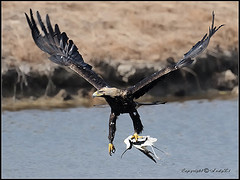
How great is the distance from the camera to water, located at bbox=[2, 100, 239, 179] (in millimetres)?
16328

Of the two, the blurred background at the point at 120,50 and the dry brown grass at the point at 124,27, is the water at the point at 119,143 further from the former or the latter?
the dry brown grass at the point at 124,27

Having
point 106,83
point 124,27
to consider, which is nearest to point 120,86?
point 124,27

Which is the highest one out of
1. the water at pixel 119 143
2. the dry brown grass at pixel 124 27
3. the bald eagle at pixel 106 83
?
the dry brown grass at pixel 124 27

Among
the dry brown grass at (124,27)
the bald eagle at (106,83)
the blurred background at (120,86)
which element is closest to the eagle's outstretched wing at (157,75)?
the bald eagle at (106,83)

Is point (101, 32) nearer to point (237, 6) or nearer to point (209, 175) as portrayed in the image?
point (237, 6)

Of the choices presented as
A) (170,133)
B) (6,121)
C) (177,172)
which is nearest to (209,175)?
(177,172)

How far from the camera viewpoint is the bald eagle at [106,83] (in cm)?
1298

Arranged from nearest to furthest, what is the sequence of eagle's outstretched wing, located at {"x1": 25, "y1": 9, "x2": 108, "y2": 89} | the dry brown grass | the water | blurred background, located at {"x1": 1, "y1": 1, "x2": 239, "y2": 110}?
1. eagle's outstretched wing, located at {"x1": 25, "y1": 9, "x2": 108, "y2": 89}
2. the water
3. blurred background, located at {"x1": 1, "y1": 1, "x2": 239, "y2": 110}
4. the dry brown grass

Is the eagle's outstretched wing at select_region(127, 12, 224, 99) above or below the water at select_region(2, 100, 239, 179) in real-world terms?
above

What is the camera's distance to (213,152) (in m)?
17.7

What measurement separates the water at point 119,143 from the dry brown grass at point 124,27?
80.1 inches

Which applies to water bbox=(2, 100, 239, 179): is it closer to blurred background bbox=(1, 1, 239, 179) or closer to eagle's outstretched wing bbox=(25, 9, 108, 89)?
blurred background bbox=(1, 1, 239, 179)

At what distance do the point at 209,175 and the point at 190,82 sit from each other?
762 cm

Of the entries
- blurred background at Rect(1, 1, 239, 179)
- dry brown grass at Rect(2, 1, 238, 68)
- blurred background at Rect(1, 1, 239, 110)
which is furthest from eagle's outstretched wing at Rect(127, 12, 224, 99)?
dry brown grass at Rect(2, 1, 238, 68)
